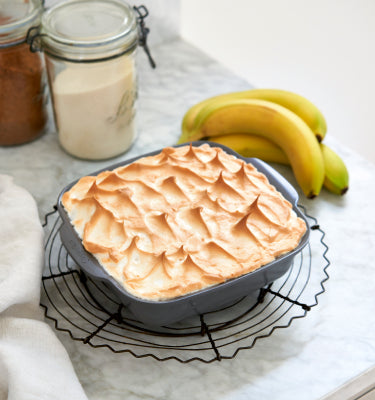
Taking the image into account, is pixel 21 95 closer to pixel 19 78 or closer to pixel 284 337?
pixel 19 78

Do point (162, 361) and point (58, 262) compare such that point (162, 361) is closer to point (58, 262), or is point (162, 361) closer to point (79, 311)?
point (79, 311)

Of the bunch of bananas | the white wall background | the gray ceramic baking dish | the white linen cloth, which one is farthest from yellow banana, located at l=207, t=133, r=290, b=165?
the white wall background

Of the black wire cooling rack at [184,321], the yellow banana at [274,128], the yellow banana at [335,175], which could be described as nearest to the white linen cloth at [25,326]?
the black wire cooling rack at [184,321]

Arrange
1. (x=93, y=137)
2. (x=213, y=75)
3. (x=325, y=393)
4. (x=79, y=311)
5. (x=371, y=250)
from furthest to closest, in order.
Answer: (x=213, y=75) → (x=93, y=137) → (x=371, y=250) → (x=79, y=311) → (x=325, y=393)

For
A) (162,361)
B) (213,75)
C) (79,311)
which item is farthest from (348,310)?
(213,75)

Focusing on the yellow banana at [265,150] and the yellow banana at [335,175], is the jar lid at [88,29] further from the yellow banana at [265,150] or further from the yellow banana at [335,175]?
the yellow banana at [335,175]

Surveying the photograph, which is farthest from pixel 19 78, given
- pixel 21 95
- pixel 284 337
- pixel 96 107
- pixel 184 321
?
pixel 284 337

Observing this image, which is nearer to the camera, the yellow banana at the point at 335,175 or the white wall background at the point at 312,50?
the yellow banana at the point at 335,175
